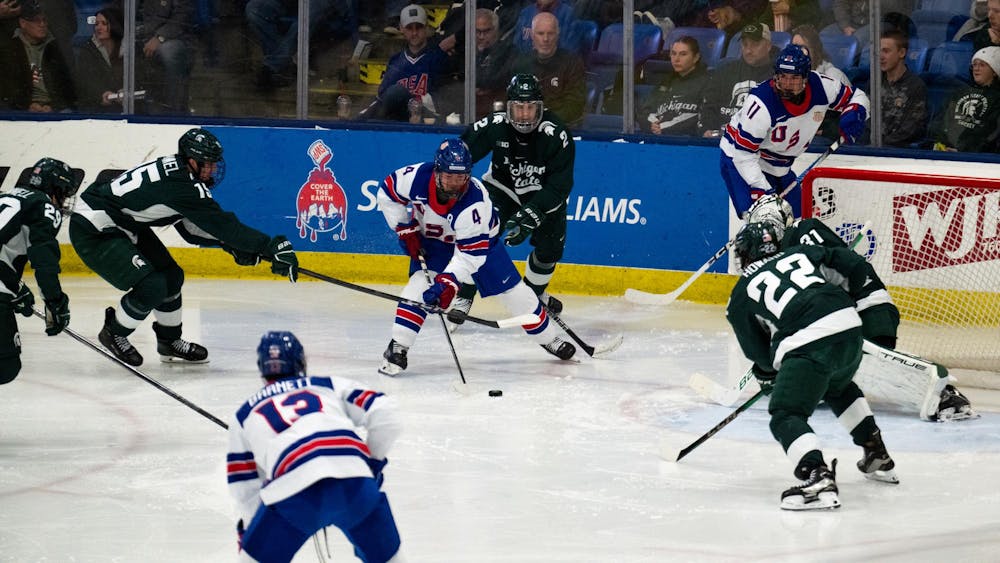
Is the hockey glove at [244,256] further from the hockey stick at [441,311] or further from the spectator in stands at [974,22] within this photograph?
the spectator in stands at [974,22]

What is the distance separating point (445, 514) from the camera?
4.38 metres

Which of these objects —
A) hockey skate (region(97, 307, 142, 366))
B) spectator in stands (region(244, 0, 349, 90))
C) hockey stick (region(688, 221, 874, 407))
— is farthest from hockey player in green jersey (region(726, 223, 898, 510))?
spectator in stands (region(244, 0, 349, 90))

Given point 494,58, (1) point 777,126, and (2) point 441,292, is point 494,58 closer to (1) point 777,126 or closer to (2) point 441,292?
(1) point 777,126

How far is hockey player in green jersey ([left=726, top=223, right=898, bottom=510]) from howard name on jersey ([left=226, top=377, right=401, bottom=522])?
4.71 ft

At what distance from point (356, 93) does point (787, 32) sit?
7.79ft

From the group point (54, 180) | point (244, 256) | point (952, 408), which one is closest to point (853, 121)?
point (952, 408)

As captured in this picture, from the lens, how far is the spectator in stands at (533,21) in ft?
26.3

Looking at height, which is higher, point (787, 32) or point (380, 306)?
point (787, 32)

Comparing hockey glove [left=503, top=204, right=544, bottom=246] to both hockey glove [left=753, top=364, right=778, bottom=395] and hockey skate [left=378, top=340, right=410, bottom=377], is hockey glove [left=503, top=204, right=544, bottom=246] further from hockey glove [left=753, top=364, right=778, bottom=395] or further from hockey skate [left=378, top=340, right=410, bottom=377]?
hockey glove [left=753, top=364, right=778, bottom=395]

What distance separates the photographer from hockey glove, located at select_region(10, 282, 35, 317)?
5273 millimetres

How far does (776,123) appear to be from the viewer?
22.8 ft

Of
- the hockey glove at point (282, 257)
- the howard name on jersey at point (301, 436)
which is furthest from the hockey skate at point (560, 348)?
the howard name on jersey at point (301, 436)

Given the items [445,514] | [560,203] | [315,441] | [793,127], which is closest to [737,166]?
[793,127]

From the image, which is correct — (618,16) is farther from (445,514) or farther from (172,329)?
(445,514)
